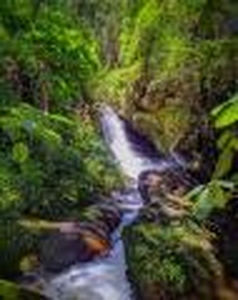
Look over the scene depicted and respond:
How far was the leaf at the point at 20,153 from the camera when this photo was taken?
10172 mm

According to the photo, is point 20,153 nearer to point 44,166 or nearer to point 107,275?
point 44,166

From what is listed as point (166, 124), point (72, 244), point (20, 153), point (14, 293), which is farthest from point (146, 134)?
point (14, 293)

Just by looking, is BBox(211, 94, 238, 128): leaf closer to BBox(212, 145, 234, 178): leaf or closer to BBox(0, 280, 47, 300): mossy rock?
BBox(212, 145, 234, 178): leaf

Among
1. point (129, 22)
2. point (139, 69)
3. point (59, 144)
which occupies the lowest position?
point (59, 144)

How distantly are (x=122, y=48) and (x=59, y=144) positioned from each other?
10.1 meters

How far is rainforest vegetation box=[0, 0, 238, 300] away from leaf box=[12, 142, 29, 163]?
0.06 feet

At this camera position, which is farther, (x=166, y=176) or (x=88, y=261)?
(x=166, y=176)

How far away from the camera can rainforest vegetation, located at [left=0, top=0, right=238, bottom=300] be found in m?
8.64

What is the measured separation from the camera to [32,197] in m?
10.5

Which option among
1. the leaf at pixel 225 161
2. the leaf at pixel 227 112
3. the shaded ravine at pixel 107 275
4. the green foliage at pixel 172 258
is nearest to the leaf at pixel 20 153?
the shaded ravine at pixel 107 275

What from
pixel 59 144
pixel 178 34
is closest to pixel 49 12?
pixel 59 144

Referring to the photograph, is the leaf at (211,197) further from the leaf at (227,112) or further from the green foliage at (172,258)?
the green foliage at (172,258)

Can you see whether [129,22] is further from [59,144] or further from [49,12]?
[59,144]

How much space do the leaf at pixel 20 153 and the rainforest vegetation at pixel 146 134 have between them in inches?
0.7
